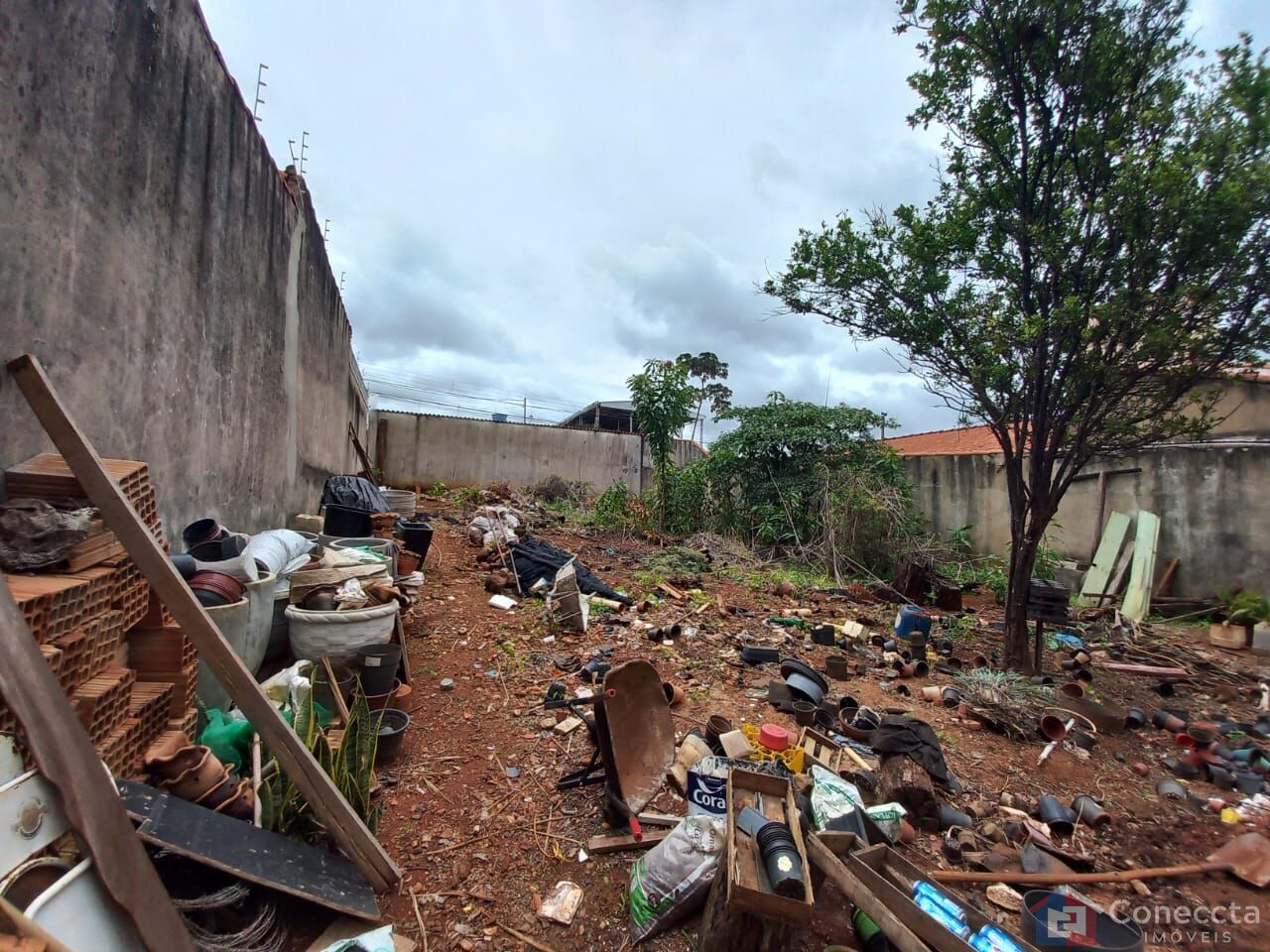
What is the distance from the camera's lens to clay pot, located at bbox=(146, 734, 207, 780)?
1722 millimetres

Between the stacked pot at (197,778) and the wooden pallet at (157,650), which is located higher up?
the wooden pallet at (157,650)

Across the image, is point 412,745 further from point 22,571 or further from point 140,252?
point 140,252

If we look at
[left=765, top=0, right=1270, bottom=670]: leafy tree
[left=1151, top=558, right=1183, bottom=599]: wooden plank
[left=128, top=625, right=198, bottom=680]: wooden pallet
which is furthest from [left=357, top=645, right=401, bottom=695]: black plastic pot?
[left=1151, top=558, right=1183, bottom=599]: wooden plank

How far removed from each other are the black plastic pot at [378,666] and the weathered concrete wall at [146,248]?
3.98 ft

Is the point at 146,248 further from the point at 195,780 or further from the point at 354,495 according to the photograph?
the point at 354,495

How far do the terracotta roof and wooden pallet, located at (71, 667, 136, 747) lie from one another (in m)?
9.90

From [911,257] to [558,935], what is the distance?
5.42 metres

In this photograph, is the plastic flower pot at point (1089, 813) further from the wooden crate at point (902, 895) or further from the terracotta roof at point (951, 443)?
the terracotta roof at point (951, 443)

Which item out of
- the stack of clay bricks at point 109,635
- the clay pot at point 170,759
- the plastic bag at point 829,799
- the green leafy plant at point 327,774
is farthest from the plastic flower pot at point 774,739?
the stack of clay bricks at point 109,635

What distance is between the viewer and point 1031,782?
10.1ft

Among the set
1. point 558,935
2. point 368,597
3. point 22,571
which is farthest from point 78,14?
point 558,935

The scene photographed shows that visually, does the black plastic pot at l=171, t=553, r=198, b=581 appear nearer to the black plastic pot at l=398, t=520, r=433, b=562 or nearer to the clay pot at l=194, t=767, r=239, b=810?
the clay pot at l=194, t=767, r=239, b=810

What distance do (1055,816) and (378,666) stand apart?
11.3 feet

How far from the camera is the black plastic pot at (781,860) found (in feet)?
4.90
